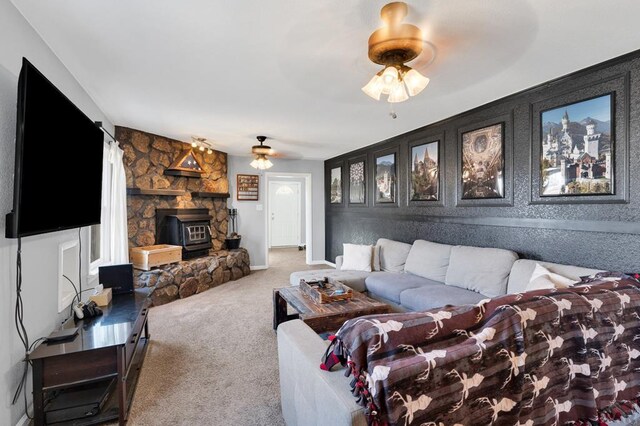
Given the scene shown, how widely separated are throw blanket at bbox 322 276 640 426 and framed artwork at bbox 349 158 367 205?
13.0 ft

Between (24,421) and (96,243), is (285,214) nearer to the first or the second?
(96,243)

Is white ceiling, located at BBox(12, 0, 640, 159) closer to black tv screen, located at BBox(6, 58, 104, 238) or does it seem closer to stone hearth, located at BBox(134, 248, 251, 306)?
black tv screen, located at BBox(6, 58, 104, 238)

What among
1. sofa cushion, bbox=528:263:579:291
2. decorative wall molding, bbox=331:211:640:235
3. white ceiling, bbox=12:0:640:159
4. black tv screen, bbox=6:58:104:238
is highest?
white ceiling, bbox=12:0:640:159

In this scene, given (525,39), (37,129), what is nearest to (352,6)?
(525,39)

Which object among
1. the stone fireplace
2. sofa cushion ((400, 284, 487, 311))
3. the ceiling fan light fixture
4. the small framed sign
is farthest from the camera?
the small framed sign

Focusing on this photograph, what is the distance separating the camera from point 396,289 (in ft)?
10.6

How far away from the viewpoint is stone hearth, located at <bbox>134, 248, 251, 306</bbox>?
396 centimetres

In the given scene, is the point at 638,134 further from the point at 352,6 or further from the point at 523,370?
the point at 352,6

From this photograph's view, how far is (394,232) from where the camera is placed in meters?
4.67

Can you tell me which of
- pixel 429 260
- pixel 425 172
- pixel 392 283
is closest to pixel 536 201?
pixel 429 260

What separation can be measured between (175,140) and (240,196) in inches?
64.5

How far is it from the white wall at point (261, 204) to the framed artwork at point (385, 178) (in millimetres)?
2008

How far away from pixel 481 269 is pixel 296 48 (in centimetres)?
253

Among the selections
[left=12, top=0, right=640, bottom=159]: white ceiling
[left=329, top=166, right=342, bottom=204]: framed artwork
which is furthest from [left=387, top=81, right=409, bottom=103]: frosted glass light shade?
[left=329, top=166, right=342, bottom=204]: framed artwork
